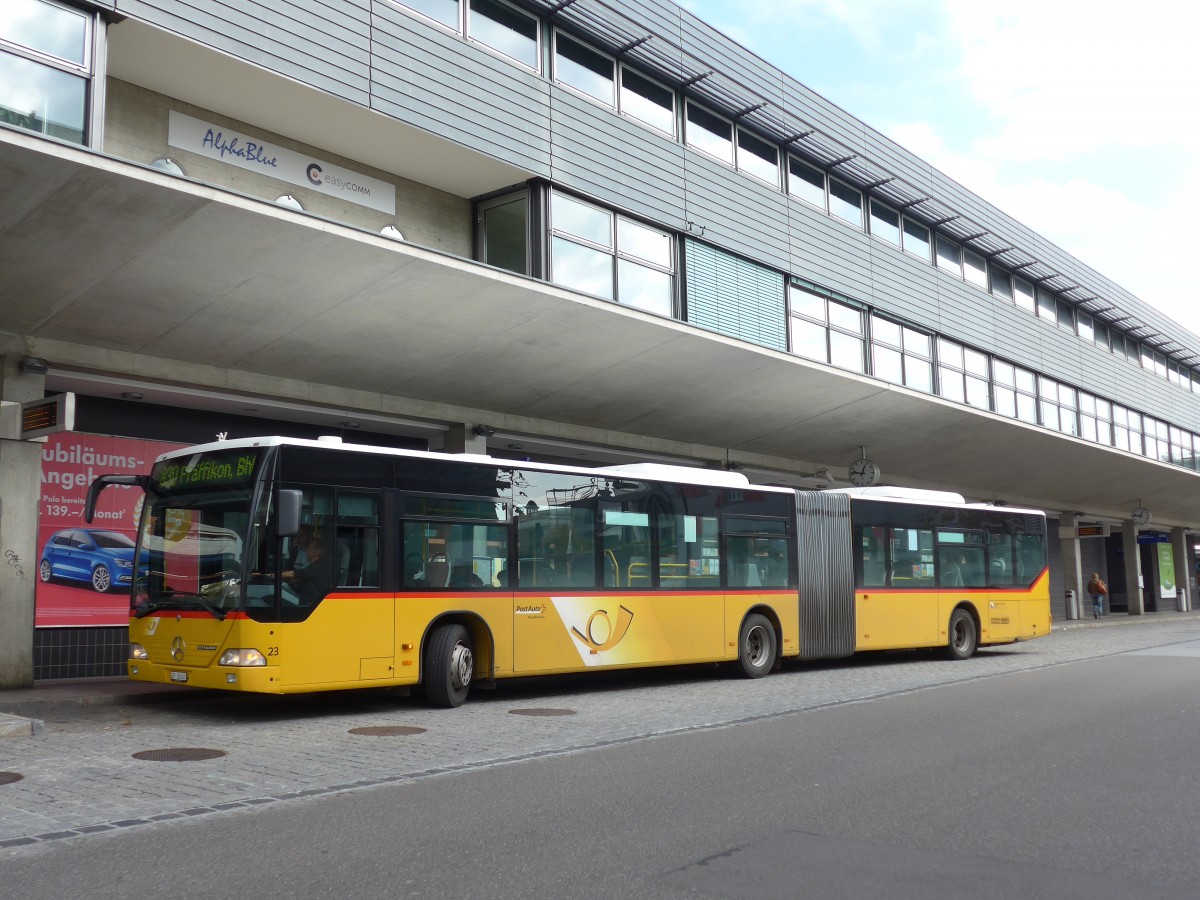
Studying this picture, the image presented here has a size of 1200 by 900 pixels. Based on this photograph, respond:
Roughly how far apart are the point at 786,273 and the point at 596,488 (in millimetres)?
11232

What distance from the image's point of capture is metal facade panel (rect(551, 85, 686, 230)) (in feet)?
63.1

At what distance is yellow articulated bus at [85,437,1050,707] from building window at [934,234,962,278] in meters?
13.2

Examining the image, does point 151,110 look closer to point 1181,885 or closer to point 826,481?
point 1181,885

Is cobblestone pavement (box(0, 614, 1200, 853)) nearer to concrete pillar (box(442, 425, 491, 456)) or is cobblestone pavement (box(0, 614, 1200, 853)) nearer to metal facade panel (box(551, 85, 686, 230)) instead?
concrete pillar (box(442, 425, 491, 456))

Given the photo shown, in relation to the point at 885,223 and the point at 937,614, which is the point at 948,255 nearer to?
the point at 885,223

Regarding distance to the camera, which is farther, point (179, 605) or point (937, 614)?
point (937, 614)

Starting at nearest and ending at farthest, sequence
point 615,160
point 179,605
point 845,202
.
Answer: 1. point 179,605
2. point 615,160
3. point 845,202

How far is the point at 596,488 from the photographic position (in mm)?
15328

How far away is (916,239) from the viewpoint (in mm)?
30422

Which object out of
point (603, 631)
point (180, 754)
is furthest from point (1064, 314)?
point (180, 754)

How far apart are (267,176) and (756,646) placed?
32.9ft

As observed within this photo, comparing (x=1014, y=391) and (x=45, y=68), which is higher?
(x=45, y=68)

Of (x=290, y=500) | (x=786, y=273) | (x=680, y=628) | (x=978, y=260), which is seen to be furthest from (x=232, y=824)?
(x=978, y=260)

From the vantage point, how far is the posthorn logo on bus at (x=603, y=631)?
1496 cm
